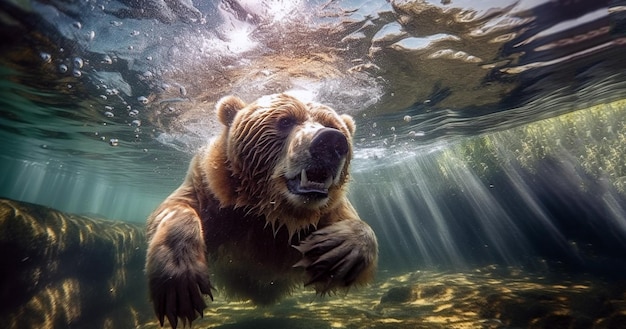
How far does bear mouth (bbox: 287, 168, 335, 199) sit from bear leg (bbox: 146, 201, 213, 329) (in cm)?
95

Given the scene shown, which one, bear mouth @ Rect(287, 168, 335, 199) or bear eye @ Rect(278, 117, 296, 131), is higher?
bear eye @ Rect(278, 117, 296, 131)

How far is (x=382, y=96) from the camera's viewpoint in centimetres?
1111

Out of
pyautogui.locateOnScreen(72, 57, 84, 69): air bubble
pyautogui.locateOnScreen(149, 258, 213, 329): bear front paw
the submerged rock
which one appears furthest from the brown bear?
pyautogui.locateOnScreen(72, 57, 84, 69): air bubble

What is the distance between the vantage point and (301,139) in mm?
2938

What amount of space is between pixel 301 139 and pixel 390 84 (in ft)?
26.1

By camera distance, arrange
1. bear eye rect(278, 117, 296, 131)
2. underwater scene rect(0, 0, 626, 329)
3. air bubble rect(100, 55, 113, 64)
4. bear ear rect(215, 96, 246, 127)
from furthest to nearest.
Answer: air bubble rect(100, 55, 113, 64), bear ear rect(215, 96, 246, 127), bear eye rect(278, 117, 296, 131), underwater scene rect(0, 0, 626, 329)

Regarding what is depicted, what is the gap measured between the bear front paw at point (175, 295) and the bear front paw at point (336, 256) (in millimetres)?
784

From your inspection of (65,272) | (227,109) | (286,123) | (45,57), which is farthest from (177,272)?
(45,57)

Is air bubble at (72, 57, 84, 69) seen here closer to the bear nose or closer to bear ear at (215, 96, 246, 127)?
bear ear at (215, 96, 246, 127)

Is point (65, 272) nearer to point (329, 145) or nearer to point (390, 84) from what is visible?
point (329, 145)

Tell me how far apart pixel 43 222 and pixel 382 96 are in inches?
399

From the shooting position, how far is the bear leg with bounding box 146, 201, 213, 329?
2.40 meters

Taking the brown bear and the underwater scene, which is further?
the underwater scene

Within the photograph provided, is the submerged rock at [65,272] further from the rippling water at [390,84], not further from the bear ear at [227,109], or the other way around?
the bear ear at [227,109]
